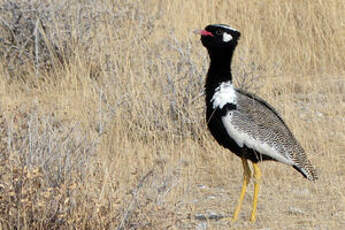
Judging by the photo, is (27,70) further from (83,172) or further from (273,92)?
(83,172)

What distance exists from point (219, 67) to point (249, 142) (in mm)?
513

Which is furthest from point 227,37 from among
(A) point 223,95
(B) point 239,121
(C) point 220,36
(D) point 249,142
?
(D) point 249,142

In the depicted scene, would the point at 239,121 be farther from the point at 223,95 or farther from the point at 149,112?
the point at 149,112

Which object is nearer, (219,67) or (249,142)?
(249,142)

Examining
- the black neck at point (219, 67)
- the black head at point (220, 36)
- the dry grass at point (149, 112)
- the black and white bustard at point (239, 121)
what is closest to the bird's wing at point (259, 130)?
the black and white bustard at point (239, 121)

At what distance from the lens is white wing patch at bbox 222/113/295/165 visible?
474 centimetres

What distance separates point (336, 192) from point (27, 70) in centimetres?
360

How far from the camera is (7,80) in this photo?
7.48 metres

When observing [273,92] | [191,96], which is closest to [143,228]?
[191,96]

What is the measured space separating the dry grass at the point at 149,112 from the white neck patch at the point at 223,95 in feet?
1.71

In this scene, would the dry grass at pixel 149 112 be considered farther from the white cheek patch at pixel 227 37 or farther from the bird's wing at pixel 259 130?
the white cheek patch at pixel 227 37

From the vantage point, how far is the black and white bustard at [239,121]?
4777mm

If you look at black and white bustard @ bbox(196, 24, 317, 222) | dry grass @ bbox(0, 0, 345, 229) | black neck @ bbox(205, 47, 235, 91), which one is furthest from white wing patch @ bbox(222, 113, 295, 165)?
dry grass @ bbox(0, 0, 345, 229)

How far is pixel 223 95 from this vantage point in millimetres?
4848
